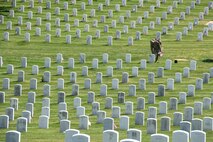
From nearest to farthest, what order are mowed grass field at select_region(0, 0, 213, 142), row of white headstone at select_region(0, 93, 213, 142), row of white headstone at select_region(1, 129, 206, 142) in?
row of white headstone at select_region(1, 129, 206, 142) → row of white headstone at select_region(0, 93, 213, 142) → mowed grass field at select_region(0, 0, 213, 142)

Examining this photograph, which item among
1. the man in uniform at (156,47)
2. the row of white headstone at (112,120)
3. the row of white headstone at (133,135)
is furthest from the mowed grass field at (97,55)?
the row of white headstone at (133,135)

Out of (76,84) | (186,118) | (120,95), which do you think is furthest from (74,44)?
(186,118)

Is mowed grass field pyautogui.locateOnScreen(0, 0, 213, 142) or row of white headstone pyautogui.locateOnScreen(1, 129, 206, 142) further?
mowed grass field pyautogui.locateOnScreen(0, 0, 213, 142)

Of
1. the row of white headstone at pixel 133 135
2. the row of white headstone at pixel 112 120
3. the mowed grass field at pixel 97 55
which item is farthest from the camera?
the mowed grass field at pixel 97 55

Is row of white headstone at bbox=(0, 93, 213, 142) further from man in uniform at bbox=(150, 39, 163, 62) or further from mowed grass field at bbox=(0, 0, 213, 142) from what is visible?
man in uniform at bbox=(150, 39, 163, 62)

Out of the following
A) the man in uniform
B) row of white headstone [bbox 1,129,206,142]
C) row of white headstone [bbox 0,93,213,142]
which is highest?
the man in uniform

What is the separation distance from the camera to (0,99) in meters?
31.3

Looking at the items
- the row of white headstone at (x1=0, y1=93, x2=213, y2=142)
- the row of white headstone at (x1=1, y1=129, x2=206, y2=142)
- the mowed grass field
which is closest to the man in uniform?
the mowed grass field

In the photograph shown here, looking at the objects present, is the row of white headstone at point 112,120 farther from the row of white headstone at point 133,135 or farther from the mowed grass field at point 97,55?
the row of white headstone at point 133,135

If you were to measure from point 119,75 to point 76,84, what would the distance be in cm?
330

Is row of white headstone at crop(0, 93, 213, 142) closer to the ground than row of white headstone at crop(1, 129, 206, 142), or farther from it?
closer to the ground

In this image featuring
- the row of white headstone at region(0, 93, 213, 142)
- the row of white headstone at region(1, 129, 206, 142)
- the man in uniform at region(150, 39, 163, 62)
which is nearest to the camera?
the row of white headstone at region(1, 129, 206, 142)

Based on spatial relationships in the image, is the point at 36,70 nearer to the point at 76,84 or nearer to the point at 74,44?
the point at 76,84

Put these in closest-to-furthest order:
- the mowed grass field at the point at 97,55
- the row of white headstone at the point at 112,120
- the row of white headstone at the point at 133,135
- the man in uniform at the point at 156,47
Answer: the row of white headstone at the point at 133,135 → the row of white headstone at the point at 112,120 → the mowed grass field at the point at 97,55 → the man in uniform at the point at 156,47
